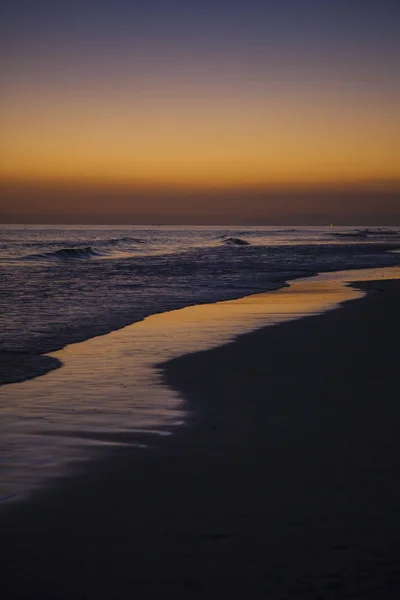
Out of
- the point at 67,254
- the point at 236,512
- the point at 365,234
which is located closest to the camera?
the point at 236,512

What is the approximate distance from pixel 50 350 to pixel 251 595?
814 cm

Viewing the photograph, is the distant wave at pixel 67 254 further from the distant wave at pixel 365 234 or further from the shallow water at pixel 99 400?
the distant wave at pixel 365 234

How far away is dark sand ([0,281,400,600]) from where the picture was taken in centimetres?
370

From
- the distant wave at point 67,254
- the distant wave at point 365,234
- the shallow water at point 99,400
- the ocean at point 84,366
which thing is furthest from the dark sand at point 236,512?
the distant wave at point 365,234

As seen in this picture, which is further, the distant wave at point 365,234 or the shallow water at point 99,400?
the distant wave at point 365,234

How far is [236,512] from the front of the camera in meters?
A: 4.55

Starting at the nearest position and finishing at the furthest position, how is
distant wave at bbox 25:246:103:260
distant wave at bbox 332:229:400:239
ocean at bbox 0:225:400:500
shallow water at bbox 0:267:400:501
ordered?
shallow water at bbox 0:267:400:501, ocean at bbox 0:225:400:500, distant wave at bbox 25:246:103:260, distant wave at bbox 332:229:400:239

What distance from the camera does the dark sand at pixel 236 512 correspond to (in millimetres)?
3699

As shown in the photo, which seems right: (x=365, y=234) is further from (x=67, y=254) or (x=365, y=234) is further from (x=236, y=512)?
(x=236, y=512)

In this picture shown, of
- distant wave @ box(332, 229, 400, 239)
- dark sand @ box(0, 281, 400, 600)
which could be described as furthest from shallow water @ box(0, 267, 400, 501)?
distant wave @ box(332, 229, 400, 239)

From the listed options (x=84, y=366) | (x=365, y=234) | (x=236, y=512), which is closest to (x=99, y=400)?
(x=84, y=366)

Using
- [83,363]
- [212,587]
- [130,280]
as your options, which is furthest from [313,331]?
[130,280]

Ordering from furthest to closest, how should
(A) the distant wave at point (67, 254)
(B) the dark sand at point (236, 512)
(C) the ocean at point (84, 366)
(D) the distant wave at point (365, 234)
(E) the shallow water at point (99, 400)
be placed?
(D) the distant wave at point (365, 234)
(A) the distant wave at point (67, 254)
(C) the ocean at point (84, 366)
(E) the shallow water at point (99, 400)
(B) the dark sand at point (236, 512)

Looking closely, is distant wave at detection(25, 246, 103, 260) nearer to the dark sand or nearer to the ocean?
the ocean
